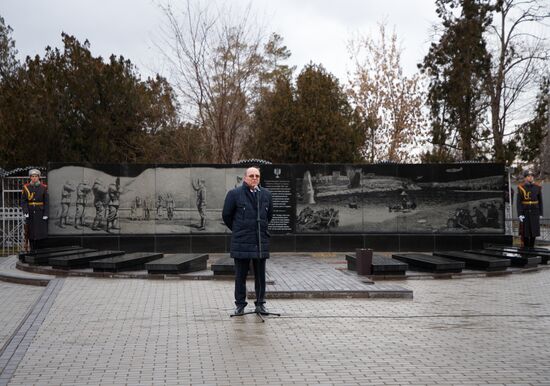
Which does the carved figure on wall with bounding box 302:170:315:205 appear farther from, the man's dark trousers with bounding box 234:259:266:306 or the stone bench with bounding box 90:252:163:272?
the man's dark trousers with bounding box 234:259:266:306

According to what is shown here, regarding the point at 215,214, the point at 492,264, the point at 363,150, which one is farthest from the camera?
the point at 363,150

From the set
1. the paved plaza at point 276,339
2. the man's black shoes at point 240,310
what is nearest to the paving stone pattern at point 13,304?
the paved plaza at point 276,339

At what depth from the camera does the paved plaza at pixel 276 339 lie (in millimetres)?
7902

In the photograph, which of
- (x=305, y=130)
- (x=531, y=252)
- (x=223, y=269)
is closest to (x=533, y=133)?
(x=305, y=130)

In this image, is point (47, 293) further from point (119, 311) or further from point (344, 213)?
point (344, 213)

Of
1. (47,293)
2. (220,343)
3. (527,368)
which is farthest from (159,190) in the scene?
(527,368)

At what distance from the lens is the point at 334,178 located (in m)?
24.8

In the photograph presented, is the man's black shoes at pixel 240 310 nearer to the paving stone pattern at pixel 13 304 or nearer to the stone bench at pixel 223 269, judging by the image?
the paving stone pattern at pixel 13 304

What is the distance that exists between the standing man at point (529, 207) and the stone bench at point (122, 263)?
9616mm

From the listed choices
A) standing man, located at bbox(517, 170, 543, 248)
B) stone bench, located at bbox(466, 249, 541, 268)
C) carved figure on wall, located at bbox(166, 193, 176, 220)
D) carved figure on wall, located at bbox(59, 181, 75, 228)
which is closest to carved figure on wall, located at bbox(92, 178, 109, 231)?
carved figure on wall, located at bbox(59, 181, 75, 228)

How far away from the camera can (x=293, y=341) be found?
966 centimetres

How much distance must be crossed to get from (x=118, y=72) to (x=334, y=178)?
819 inches

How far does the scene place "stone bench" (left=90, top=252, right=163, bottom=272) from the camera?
1747 centimetres

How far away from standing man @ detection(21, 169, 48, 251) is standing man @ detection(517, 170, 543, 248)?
1266 centimetres
